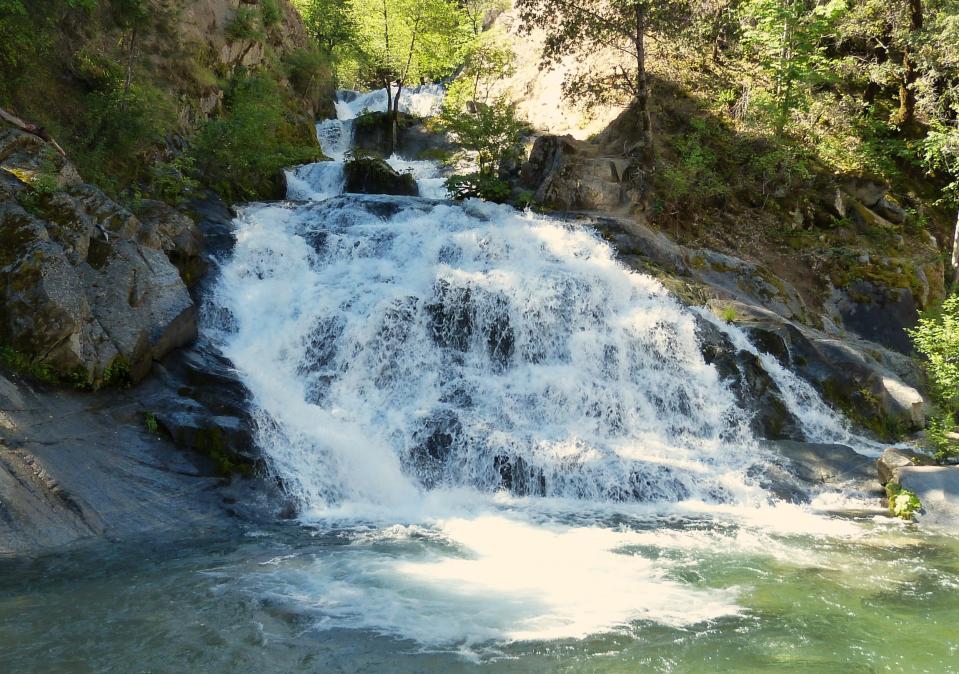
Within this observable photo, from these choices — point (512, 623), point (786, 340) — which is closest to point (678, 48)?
point (786, 340)

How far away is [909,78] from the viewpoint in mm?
20438

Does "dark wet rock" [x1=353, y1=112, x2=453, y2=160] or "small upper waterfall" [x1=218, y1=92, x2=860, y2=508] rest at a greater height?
"dark wet rock" [x1=353, y1=112, x2=453, y2=160]

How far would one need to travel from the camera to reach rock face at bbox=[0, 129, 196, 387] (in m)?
9.22

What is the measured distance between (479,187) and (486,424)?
10.2 metres

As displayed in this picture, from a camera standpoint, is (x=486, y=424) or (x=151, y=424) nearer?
(x=151, y=424)

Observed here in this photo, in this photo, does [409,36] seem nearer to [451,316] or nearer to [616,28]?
[616,28]

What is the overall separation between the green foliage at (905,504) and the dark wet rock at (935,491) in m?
0.06

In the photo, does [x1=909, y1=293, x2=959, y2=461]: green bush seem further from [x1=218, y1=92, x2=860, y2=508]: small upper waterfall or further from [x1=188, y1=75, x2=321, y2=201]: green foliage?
[x1=188, y1=75, x2=321, y2=201]: green foliage

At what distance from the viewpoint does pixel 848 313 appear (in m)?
17.5

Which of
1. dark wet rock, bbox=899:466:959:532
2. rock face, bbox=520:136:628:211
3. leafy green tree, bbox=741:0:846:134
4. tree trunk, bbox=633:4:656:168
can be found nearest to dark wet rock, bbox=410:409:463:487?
dark wet rock, bbox=899:466:959:532

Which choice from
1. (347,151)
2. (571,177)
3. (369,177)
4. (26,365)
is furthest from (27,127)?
(347,151)

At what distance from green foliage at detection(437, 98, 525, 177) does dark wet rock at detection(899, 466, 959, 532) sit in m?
13.1

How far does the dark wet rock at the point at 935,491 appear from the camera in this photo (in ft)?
30.3

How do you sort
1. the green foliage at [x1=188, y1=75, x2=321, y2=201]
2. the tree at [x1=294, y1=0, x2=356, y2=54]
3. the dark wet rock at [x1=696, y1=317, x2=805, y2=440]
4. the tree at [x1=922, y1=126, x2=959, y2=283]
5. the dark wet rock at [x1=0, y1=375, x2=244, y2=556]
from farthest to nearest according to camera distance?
the tree at [x1=294, y1=0, x2=356, y2=54], the tree at [x1=922, y1=126, x2=959, y2=283], the green foliage at [x1=188, y1=75, x2=321, y2=201], the dark wet rock at [x1=696, y1=317, x2=805, y2=440], the dark wet rock at [x1=0, y1=375, x2=244, y2=556]
